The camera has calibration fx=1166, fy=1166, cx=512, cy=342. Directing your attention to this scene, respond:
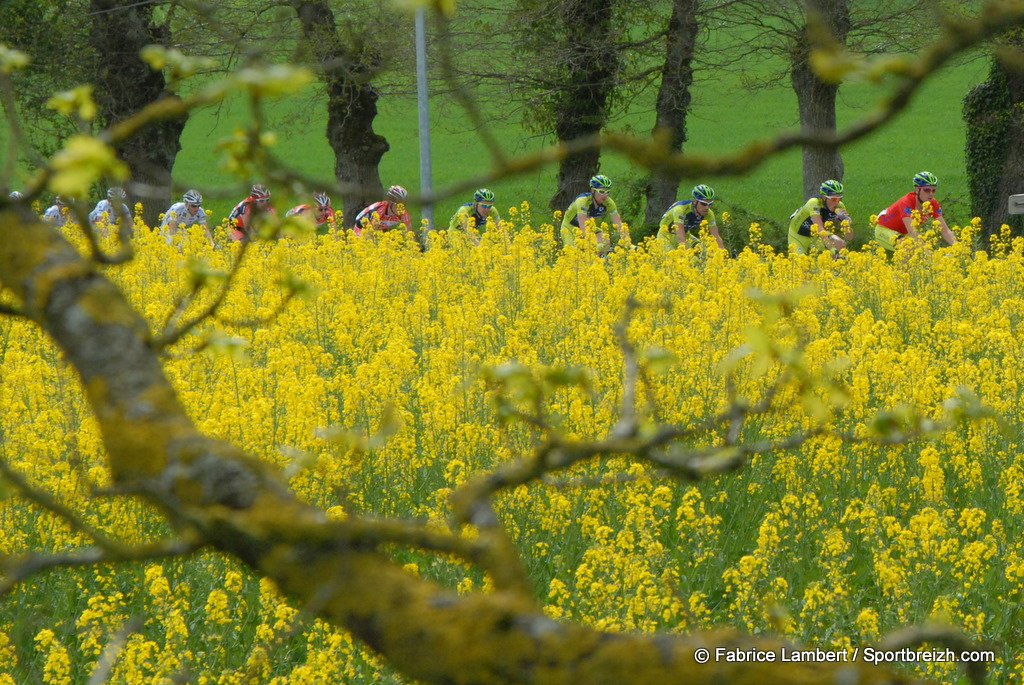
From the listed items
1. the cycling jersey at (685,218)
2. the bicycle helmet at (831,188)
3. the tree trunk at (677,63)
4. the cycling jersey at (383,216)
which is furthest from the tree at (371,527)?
the tree trunk at (677,63)

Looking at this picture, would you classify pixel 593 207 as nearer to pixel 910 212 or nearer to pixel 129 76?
pixel 910 212

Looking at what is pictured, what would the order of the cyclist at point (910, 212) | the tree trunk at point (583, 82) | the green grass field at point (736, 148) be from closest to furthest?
1. the cyclist at point (910, 212)
2. the tree trunk at point (583, 82)
3. the green grass field at point (736, 148)

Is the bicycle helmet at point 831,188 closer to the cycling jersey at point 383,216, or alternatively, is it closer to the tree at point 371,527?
the cycling jersey at point 383,216

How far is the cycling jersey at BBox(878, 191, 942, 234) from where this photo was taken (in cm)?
1372

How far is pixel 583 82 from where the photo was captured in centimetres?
1973

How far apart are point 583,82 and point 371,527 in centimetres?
1906

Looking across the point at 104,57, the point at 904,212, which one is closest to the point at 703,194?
the point at 904,212

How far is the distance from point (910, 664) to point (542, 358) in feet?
12.8

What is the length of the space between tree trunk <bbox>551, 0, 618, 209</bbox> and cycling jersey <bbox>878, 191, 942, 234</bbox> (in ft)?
18.7

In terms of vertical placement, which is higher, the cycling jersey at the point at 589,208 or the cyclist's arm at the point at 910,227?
the cycling jersey at the point at 589,208

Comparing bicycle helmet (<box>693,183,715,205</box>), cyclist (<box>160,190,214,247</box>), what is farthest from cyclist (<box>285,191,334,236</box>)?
bicycle helmet (<box>693,183,715,205</box>)

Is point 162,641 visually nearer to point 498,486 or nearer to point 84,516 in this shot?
point 84,516

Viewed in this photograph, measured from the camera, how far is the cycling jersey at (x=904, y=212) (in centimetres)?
1372

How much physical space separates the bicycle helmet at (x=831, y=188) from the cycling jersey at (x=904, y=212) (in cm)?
96
